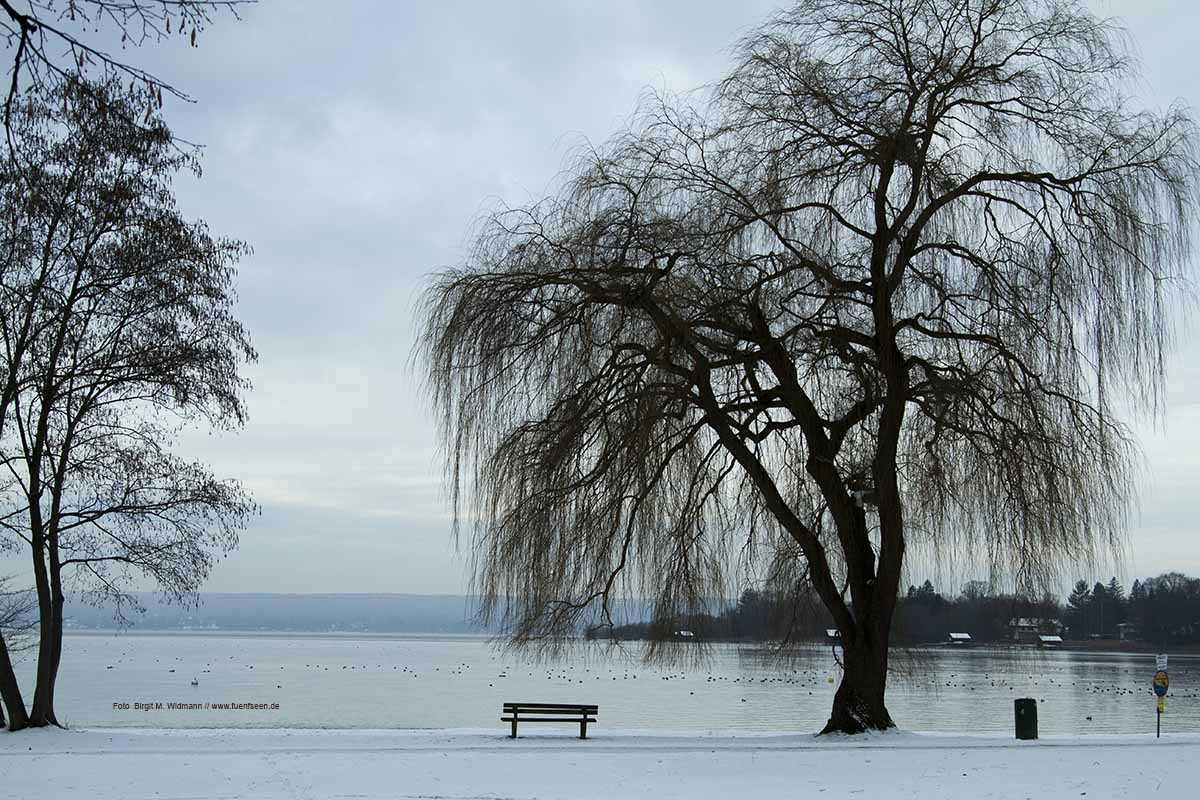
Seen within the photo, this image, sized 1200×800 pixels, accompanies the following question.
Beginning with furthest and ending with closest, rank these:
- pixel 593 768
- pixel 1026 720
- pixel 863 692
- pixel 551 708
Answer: pixel 551 708
pixel 1026 720
pixel 863 692
pixel 593 768

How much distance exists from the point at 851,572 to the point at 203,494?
1118 centimetres

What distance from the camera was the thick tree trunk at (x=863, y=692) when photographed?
18.2 meters

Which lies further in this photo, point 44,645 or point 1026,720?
point 44,645

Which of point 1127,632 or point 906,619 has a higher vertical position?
point 906,619

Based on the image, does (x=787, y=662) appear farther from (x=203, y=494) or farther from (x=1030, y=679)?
(x=1030, y=679)

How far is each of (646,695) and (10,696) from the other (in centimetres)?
3662

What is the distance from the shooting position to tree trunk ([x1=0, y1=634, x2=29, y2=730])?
19.9m

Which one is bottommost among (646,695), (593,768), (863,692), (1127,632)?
(646,695)

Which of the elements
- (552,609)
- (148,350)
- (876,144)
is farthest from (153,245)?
(876,144)

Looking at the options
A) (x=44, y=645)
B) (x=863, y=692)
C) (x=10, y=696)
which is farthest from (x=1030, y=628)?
(x=10, y=696)

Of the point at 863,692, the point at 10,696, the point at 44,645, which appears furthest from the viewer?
the point at 44,645

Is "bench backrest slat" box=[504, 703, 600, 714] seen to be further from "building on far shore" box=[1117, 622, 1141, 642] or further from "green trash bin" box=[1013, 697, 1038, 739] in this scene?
"building on far shore" box=[1117, 622, 1141, 642]

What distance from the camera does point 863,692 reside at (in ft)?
60.1

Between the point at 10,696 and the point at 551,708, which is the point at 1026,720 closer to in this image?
the point at 551,708
